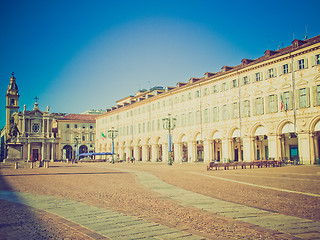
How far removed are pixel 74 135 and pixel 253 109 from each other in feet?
235

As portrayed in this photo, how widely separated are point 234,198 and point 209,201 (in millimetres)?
1396

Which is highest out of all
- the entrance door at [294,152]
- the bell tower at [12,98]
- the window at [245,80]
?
the bell tower at [12,98]

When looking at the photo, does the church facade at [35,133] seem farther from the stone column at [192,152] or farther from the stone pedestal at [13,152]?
the stone column at [192,152]

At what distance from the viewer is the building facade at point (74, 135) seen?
100438mm

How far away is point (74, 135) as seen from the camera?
102m

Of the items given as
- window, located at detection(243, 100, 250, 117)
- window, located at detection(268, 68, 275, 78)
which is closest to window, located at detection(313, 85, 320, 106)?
window, located at detection(268, 68, 275, 78)

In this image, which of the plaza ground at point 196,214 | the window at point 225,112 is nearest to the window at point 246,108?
the window at point 225,112

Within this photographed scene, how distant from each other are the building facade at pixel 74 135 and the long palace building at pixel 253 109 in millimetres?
41718

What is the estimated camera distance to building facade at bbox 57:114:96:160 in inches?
3954

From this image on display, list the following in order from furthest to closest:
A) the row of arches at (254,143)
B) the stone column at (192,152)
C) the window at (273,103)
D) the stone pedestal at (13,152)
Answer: the stone column at (192,152)
the stone pedestal at (13,152)
the window at (273,103)
the row of arches at (254,143)

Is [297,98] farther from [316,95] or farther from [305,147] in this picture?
[305,147]

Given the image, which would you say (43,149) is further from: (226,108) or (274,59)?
(274,59)

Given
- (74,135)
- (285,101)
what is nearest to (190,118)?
(285,101)

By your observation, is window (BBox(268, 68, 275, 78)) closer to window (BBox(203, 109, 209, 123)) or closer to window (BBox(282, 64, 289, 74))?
window (BBox(282, 64, 289, 74))
